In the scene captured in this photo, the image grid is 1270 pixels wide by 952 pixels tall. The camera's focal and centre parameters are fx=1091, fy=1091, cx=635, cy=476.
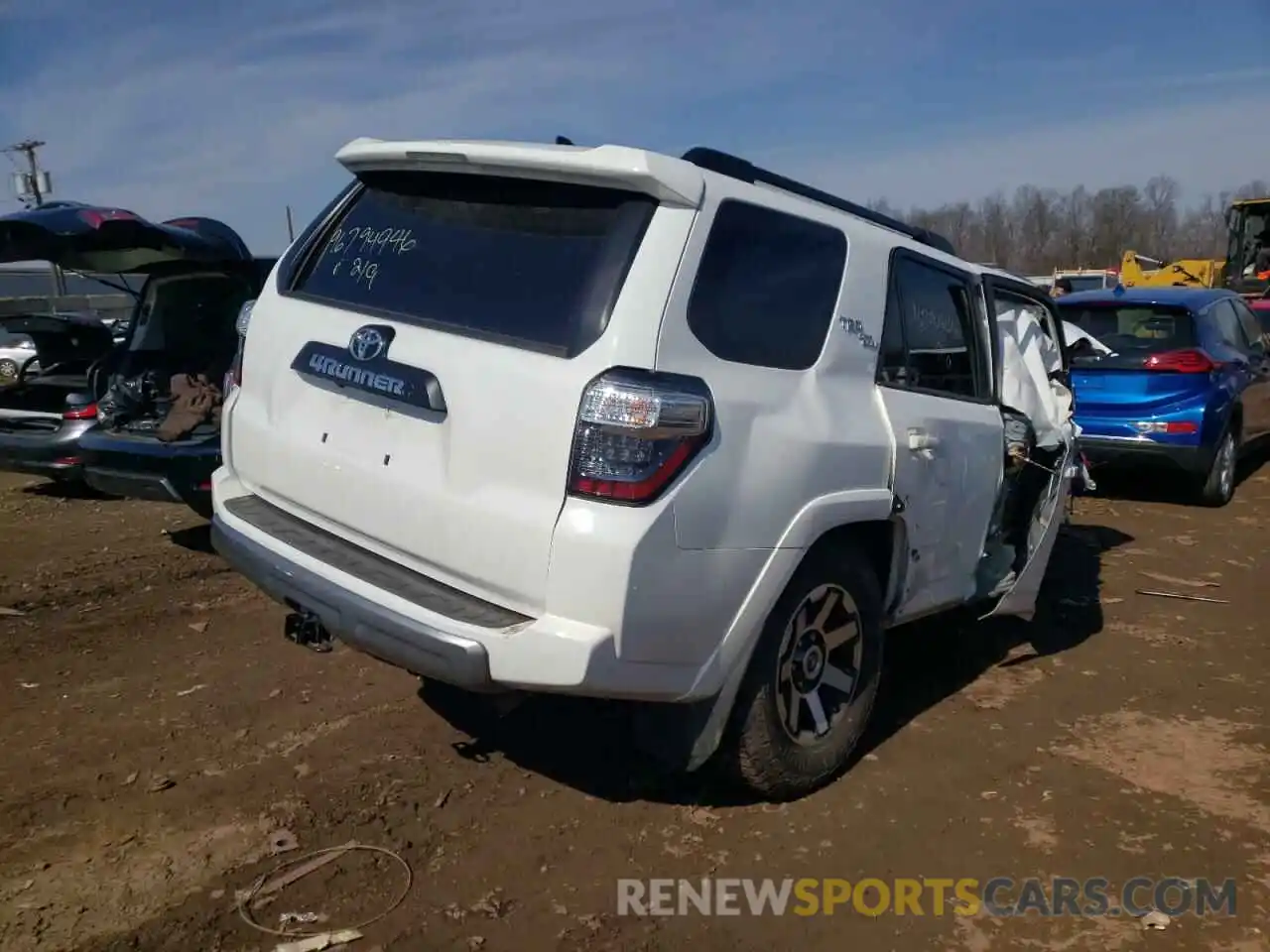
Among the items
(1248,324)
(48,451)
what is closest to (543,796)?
(48,451)

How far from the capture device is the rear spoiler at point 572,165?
2.94 metres

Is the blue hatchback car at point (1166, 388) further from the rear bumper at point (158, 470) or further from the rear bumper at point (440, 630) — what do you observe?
the rear bumper at point (440, 630)

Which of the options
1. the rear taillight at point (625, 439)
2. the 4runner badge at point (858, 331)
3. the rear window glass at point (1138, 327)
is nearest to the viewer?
the rear taillight at point (625, 439)

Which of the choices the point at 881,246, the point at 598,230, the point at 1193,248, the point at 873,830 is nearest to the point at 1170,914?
the point at 873,830

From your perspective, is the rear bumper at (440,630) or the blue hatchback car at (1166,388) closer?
the rear bumper at (440,630)

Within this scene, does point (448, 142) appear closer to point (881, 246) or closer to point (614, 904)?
point (881, 246)

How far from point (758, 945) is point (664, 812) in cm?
69

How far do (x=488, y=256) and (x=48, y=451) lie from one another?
4.90 metres

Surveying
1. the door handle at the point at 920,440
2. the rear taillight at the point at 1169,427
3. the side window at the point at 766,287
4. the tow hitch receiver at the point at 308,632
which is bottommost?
the rear taillight at the point at 1169,427

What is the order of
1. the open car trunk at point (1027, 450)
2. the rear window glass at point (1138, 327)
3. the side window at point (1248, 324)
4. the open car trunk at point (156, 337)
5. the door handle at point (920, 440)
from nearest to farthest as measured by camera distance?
the door handle at point (920, 440) → the open car trunk at point (1027, 450) → the open car trunk at point (156, 337) → the rear window glass at point (1138, 327) → the side window at point (1248, 324)

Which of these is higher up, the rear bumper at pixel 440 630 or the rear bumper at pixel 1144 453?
the rear bumper at pixel 440 630

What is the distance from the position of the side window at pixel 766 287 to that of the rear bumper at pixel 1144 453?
571cm

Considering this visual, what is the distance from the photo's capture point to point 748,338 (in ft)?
10.4

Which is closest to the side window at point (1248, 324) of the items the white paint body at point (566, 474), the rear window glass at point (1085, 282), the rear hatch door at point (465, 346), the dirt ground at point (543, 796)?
the dirt ground at point (543, 796)
